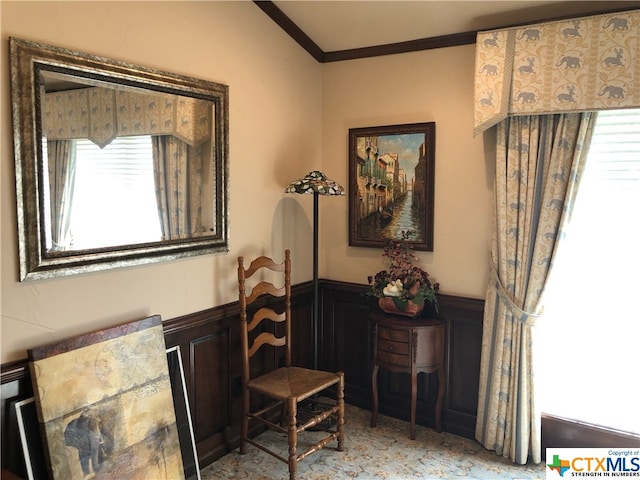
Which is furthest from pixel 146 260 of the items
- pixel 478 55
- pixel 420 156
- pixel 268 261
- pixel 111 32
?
pixel 478 55

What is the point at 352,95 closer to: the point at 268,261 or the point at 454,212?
the point at 454,212

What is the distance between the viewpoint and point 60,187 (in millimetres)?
2170

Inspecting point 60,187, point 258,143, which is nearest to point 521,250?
point 258,143

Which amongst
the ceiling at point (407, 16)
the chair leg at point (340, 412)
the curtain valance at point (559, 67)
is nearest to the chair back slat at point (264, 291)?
the chair leg at point (340, 412)

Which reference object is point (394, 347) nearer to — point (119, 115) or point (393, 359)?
point (393, 359)

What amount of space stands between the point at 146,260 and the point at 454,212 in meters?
1.93

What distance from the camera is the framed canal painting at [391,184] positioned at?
3.40m

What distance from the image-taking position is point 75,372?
2174mm

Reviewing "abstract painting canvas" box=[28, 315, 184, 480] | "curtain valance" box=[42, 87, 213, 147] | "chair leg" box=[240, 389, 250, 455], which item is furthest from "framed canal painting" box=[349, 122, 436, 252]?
"abstract painting canvas" box=[28, 315, 184, 480]

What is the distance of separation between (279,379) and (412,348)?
0.85 meters

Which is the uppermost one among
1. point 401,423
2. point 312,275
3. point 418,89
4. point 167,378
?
point 418,89

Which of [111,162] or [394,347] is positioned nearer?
[111,162]

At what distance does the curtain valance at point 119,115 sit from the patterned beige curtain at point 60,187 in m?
→ 0.05

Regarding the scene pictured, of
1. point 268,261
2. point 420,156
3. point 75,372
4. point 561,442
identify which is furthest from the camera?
point 420,156
